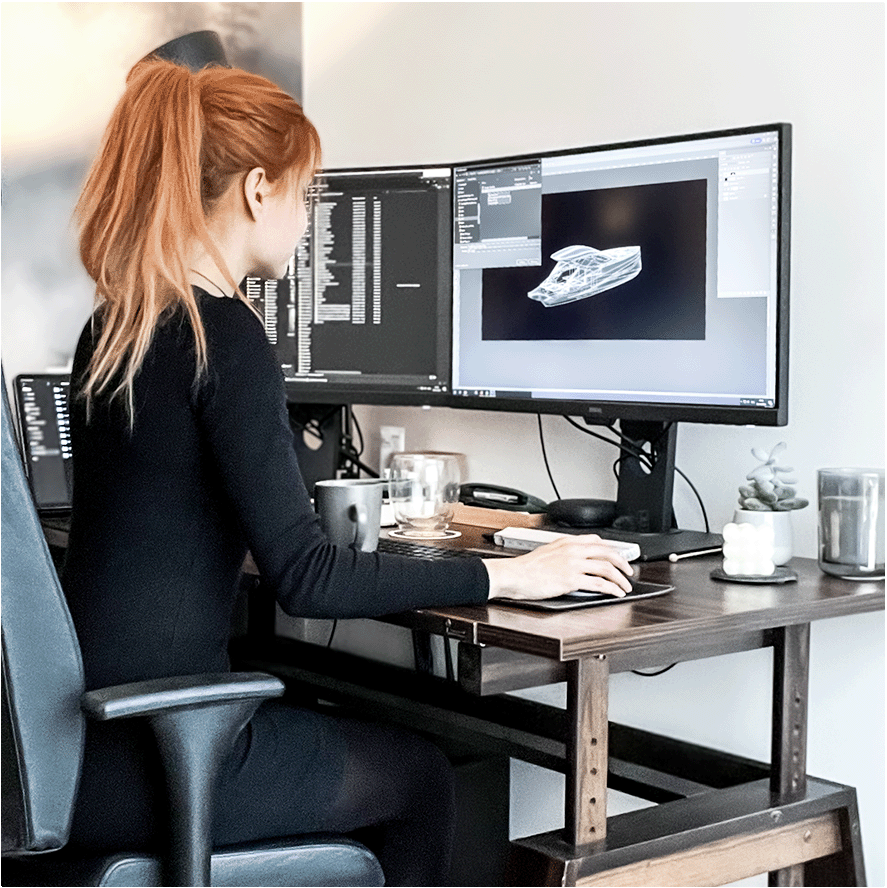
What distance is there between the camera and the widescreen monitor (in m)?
2.13

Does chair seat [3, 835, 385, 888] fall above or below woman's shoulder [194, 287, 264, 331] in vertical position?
below

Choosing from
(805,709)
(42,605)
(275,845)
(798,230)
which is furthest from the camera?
(798,230)

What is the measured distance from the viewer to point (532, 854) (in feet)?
4.57

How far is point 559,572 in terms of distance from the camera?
1.42 meters

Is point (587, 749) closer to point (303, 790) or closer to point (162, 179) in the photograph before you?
point (303, 790)

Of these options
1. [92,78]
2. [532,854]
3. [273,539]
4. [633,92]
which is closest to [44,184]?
[92,78]

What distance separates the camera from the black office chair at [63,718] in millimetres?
1204

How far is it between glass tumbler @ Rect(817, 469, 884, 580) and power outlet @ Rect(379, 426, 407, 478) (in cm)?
106

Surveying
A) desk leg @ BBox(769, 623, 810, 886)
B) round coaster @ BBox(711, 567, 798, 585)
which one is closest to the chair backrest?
round coaster @ BBox(711, 567, 798, 585)

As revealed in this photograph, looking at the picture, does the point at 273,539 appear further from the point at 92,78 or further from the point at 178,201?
the point at 92,78

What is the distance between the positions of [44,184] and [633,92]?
1205 mm

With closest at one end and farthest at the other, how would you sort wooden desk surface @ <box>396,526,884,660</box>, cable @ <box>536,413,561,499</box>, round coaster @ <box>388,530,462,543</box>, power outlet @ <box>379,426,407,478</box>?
1. wooden desk surface @ <box>396,526,884,660</box>
2. round coaster @ <box>388,530,462,543</box>
3. cable @ <box>536,413,561,499</box>
4. power outlet @ <box>379,426,407,478</box>

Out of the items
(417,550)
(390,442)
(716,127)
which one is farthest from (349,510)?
(390,442)

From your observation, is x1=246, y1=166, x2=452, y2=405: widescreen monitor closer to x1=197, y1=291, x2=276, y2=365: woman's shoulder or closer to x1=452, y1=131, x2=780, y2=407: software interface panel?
x1=452, y1=131, x2=780, y2=407: software interface panel
